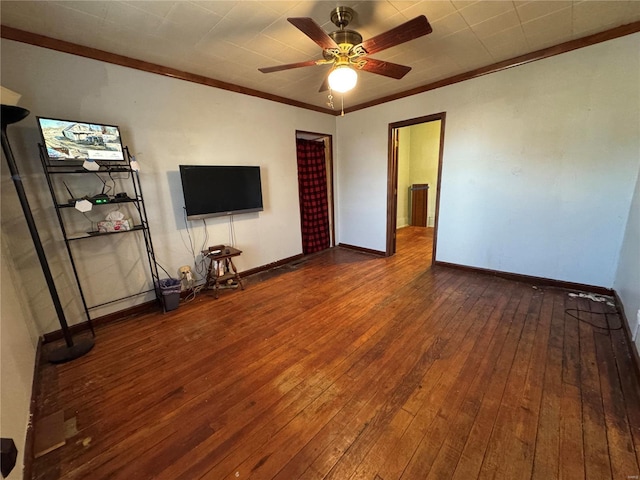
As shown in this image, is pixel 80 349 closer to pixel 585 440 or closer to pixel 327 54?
pixel 327 54

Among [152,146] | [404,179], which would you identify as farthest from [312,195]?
[404,179]

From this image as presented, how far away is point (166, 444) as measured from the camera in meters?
1.33

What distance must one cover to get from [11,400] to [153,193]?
6.39 ft

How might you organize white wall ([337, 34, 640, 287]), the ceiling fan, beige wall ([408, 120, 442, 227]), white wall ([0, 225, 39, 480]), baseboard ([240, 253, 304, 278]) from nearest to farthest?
white wall ([0, 225, 39, 480])
the ceiling fan
white wall ([337, 34, 640, 287])
baseboard ([240, 253, 304, 278])
beige wall ([408, 120, 442, 227])

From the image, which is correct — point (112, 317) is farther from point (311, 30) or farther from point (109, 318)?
point (311, 30)

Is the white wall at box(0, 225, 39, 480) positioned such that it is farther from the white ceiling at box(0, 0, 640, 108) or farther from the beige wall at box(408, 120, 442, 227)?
the beige wall at box(408, 120, 442, 227)

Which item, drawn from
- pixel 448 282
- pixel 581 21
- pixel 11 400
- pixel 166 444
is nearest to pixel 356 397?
pixel 166 444

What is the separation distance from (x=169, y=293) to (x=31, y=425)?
4.41ft

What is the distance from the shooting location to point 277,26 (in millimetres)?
2014

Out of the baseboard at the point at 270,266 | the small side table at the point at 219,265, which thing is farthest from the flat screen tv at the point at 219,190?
the baseboard at the point at 270,266

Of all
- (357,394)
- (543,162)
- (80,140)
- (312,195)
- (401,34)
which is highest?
(401,34)

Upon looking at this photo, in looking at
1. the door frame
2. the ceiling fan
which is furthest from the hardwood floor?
the ceiling fan

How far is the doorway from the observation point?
4.30 m

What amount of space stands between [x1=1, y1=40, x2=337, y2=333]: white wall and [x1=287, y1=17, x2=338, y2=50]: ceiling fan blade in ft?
6.20
